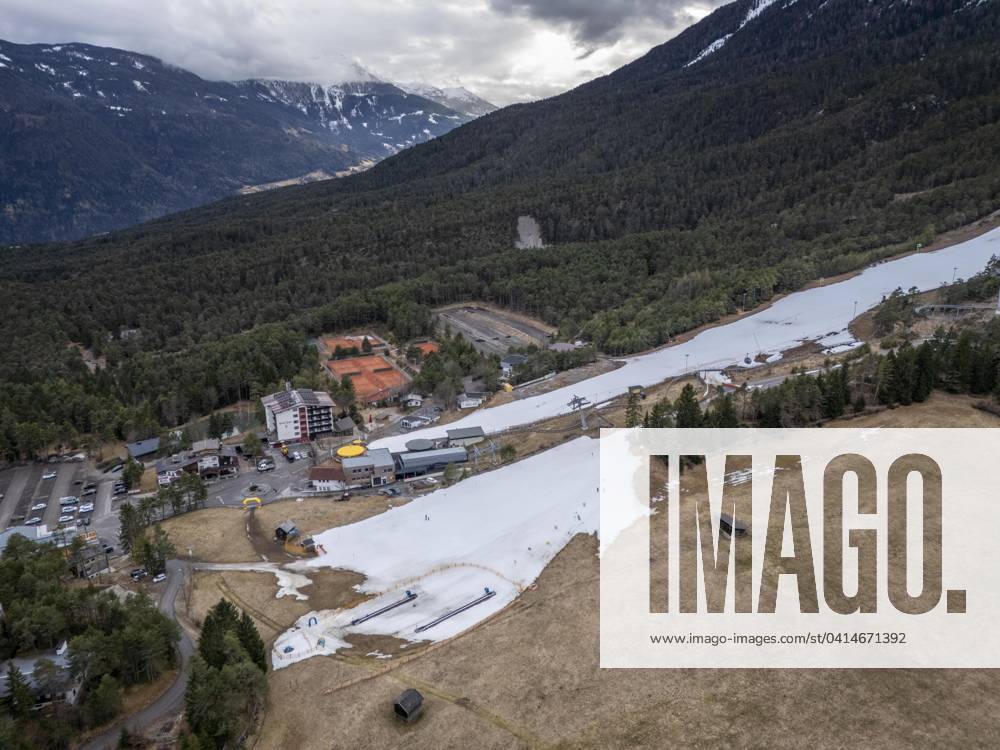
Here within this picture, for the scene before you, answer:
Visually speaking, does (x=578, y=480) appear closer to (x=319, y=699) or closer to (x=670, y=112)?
(x=319, y=699)

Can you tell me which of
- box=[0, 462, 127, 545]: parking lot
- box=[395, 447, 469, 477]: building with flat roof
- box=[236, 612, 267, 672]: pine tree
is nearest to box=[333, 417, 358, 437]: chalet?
box=[395, 447, 469, 477]: building with flat roof

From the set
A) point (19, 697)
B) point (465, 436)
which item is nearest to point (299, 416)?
point (465, 436)

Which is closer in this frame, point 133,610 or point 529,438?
point 133,610

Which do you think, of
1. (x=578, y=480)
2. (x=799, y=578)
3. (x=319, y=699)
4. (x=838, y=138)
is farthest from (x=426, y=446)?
(x=838, y=138)

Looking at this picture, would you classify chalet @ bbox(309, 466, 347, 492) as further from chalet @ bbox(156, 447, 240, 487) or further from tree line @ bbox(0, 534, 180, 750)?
tree line @ bbox(0, 534, 180, 750)

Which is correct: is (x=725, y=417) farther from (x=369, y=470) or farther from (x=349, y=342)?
(x=349, y=342)

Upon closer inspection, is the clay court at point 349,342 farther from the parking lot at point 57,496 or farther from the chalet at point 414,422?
the parking lot at point 57,496
